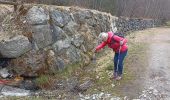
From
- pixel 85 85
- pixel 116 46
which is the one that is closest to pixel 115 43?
pixel 116 46

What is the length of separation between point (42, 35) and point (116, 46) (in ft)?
10.4

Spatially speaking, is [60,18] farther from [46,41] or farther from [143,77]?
[143,77]

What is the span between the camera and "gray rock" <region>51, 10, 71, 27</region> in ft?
45.5

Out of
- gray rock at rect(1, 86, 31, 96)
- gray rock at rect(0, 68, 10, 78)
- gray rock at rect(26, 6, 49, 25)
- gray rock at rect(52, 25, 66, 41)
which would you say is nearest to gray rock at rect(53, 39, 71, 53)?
gray rock at rect(52, 25, 66, 41)

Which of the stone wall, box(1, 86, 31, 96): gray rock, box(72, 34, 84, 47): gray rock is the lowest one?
the stone wall

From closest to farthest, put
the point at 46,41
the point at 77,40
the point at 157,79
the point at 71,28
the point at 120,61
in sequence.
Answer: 1. the point at 120,61
2. the point at 157,79
3. the point at 46,41
4. the point at 71,28
5. the point at 77,40

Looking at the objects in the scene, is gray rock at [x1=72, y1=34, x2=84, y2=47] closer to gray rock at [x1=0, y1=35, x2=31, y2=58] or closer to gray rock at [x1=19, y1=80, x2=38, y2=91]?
gray rock at [x1=0, y1=35, x2=31, y2=58]

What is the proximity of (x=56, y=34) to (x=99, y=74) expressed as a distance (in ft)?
8.15

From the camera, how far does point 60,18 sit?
14.2 metres

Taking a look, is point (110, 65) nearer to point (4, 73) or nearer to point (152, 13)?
point (4, 73)

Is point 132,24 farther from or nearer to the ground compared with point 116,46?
nearer to the ground

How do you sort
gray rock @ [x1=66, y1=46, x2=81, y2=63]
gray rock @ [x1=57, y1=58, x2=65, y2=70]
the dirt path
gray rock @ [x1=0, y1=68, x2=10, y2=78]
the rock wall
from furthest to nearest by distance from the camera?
1. gray rock @ [x1=66, y1=46, x2=81, y2=63]
2. gray rock @ [x1=57, y1=58, x2=65, y2=70]
3. the rock wall
4. gray rock @ [x1=0, y1=68, x2=10, y2=78]
5. the dirt path

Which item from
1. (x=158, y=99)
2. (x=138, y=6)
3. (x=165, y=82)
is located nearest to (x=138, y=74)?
(x=165, y=82)

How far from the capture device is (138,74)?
1234 cm
